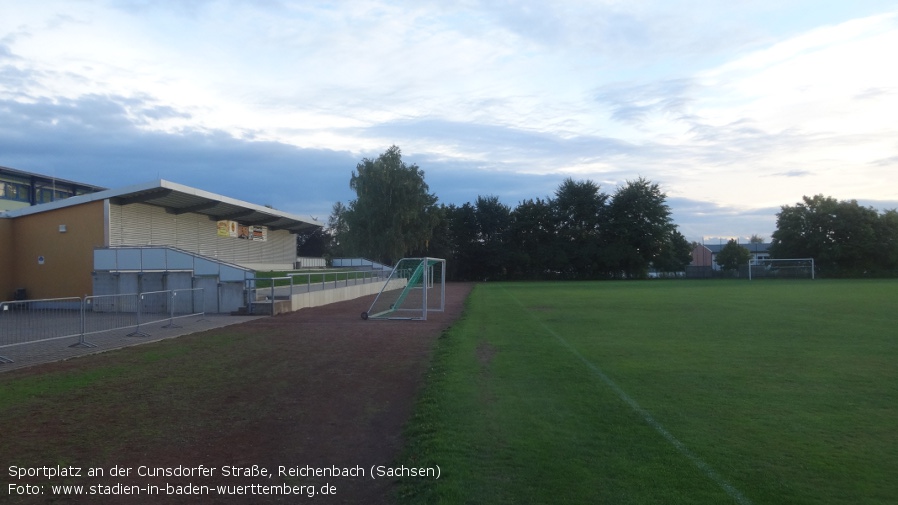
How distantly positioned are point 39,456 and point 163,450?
115 centimetres

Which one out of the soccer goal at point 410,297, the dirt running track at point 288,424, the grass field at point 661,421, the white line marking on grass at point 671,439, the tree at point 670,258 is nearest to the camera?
the white line marking on grass at point 671,439

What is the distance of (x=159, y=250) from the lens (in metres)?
25.8

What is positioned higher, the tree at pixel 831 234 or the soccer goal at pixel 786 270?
the tree at pixel 831 234

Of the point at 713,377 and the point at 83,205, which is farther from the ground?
the point at 83,205

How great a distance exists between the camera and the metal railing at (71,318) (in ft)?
43.5

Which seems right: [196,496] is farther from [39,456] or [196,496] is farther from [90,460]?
[39,456]

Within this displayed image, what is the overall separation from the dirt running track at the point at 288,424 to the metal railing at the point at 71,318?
1.72 m

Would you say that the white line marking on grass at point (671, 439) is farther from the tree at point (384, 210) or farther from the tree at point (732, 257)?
the tree at point (732, 257)

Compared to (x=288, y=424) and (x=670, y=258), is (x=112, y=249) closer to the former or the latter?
(x=288, y=424)

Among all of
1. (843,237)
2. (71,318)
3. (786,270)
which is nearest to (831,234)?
(843,237)

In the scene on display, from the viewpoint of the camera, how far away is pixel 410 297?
39.9 meters

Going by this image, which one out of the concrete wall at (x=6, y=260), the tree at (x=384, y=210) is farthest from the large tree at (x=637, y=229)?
the concrete wall at (x=6, y=260)

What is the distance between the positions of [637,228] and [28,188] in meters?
63.0

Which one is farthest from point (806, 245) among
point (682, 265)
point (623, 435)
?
point (623, 435)
